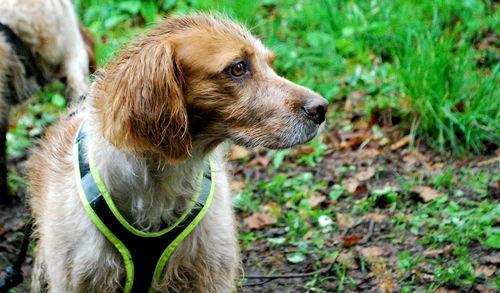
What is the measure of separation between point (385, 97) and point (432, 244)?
191 cm

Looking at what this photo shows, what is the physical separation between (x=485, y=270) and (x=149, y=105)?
225 centimetres

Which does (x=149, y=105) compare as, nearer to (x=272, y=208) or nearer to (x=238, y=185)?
(x=272, y=208)

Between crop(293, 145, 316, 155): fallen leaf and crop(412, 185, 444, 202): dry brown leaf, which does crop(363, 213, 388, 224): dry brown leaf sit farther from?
crop(293, 145, 316, 155): fallen leaf

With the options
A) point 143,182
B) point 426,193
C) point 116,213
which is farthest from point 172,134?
point 426,193

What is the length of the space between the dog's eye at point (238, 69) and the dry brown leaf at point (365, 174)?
2.44 meters

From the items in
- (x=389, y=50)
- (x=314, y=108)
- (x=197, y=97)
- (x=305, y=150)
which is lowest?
(x=305, y=150)

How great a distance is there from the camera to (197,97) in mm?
2844

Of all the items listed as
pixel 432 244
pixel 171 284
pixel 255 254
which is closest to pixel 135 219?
pixel 171 284

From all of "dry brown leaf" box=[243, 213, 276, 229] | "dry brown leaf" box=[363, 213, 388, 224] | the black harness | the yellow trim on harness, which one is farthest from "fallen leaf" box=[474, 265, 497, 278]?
the black harness

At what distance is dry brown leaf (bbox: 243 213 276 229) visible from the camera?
4836 millimetres

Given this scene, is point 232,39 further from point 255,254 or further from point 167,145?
point 255,254

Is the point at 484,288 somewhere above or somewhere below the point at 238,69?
below

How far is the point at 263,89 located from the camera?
9.54 ft

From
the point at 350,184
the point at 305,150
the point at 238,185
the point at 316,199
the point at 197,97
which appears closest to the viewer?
the point at 197,97
